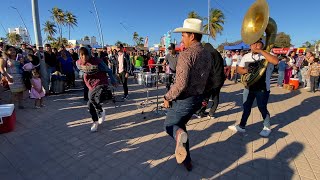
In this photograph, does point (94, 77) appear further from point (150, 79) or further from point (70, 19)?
point (70, 19)

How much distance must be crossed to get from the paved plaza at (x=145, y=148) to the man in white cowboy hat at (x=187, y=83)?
0.70 m

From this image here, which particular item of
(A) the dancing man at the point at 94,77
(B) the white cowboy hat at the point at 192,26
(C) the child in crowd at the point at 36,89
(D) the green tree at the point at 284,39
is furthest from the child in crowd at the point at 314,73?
(D) the green tree at the point at 284,39

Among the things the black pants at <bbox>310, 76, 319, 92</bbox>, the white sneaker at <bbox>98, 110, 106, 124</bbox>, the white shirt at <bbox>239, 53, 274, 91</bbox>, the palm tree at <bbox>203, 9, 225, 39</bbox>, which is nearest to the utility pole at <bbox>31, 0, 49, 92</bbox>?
the white sneaker at <bbox>98, 110, 106, 124</bbox>

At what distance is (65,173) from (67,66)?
6.81 metres

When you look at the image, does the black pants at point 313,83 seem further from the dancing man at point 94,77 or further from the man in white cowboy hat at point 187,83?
the dancing man at point 94,77

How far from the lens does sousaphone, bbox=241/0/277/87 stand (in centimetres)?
353

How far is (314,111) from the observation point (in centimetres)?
639

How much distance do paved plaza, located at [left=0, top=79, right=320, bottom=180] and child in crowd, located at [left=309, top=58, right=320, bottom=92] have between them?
4.68 m

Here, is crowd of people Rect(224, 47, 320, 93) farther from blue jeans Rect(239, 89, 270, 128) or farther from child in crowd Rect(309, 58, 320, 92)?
blue jeans Rect(239, 89, 270, 128)

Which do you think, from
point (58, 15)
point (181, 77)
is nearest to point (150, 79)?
point (181, 77)

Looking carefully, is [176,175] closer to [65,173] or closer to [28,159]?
[65,173]

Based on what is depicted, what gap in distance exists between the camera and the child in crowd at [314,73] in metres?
9.38

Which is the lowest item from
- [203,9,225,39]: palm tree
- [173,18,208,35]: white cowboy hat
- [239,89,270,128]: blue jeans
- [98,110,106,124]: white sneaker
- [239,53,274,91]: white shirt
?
[98,110,106,124]: white sneaker

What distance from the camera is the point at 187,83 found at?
2.45m
